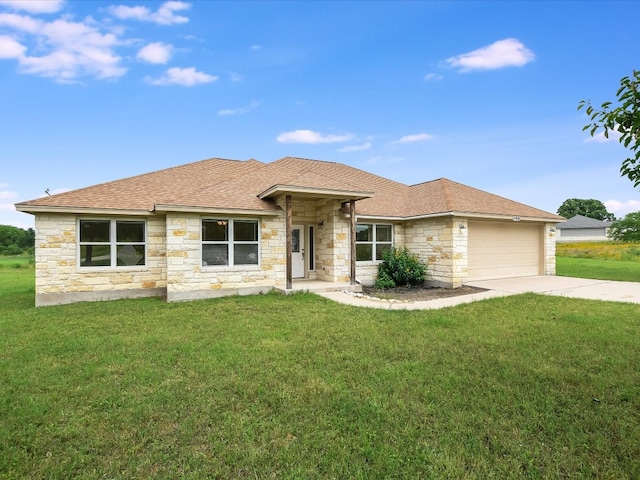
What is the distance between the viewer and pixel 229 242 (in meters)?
10.6

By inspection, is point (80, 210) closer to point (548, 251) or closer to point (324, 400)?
point (324, 400)

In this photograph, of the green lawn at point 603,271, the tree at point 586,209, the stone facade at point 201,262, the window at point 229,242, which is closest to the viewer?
the stone facade at point 201,262

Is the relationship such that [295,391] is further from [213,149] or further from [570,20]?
[213,149]

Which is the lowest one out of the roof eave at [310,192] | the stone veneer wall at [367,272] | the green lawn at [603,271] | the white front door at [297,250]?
the green lawn at [603,271]

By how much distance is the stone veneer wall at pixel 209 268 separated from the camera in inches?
387

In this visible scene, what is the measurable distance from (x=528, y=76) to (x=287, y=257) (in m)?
11.0

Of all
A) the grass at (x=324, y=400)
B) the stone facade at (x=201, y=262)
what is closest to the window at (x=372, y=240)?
the stone facade at (x=201, y=262)

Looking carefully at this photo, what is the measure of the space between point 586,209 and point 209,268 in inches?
3350

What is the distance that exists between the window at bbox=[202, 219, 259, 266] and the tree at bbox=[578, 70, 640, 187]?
9368mm

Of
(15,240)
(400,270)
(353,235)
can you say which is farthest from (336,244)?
(15,240)

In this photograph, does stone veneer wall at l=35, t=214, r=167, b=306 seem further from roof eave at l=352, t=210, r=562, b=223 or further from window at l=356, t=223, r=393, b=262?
window at l=356, t=223, r=393, b=262

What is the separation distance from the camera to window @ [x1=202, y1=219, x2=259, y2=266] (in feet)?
34.2

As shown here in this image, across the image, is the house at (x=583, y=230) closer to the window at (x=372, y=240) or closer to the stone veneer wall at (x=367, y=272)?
the window at (x=372, y=240)

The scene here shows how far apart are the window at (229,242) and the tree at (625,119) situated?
9368 millimetres
